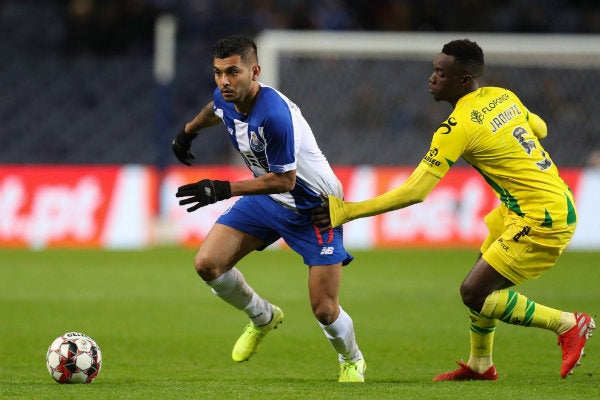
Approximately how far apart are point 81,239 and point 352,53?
17.2ft

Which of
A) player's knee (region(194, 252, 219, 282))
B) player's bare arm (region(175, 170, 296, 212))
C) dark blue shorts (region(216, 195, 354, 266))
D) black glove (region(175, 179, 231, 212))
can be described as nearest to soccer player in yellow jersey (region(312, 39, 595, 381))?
player's bare arm (region(175, 170, 296, 212))

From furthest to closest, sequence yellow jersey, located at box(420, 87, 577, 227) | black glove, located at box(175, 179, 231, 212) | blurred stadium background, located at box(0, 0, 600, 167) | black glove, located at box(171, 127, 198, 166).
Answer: blurred stadium background, located at box(0, 0, 600, 167), black glove, located at box(171, 127, 198, 166), yellow jersey, located at box(420, 87, 577, 227), black glove, located at box(175, 179, 231, 212)

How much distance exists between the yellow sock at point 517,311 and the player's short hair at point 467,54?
53.8 inches

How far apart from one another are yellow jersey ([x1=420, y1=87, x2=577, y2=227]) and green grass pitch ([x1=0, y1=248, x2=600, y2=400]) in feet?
3.61

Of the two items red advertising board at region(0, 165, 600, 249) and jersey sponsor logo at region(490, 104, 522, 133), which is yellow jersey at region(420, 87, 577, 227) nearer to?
jersey sponsor logo at region(490, 104, 522, 133)

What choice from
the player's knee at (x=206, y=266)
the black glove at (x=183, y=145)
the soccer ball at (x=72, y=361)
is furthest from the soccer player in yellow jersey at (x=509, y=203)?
the soccer ball at (x=72, y=361)

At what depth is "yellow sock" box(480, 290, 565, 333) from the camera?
6766 millimetres

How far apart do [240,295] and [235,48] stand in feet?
5.66

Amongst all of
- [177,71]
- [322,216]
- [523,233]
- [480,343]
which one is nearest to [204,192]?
[322,216]

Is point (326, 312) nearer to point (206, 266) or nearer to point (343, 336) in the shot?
point (343, 336)

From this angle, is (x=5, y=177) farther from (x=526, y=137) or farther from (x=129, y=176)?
(x=526, y=137)

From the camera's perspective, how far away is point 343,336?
7098 millimetres

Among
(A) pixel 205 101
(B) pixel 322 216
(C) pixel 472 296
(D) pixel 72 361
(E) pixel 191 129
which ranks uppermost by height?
(A) pixel 205 101

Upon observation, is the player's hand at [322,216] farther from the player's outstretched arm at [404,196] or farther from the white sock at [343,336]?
the white sock at [343,336]
